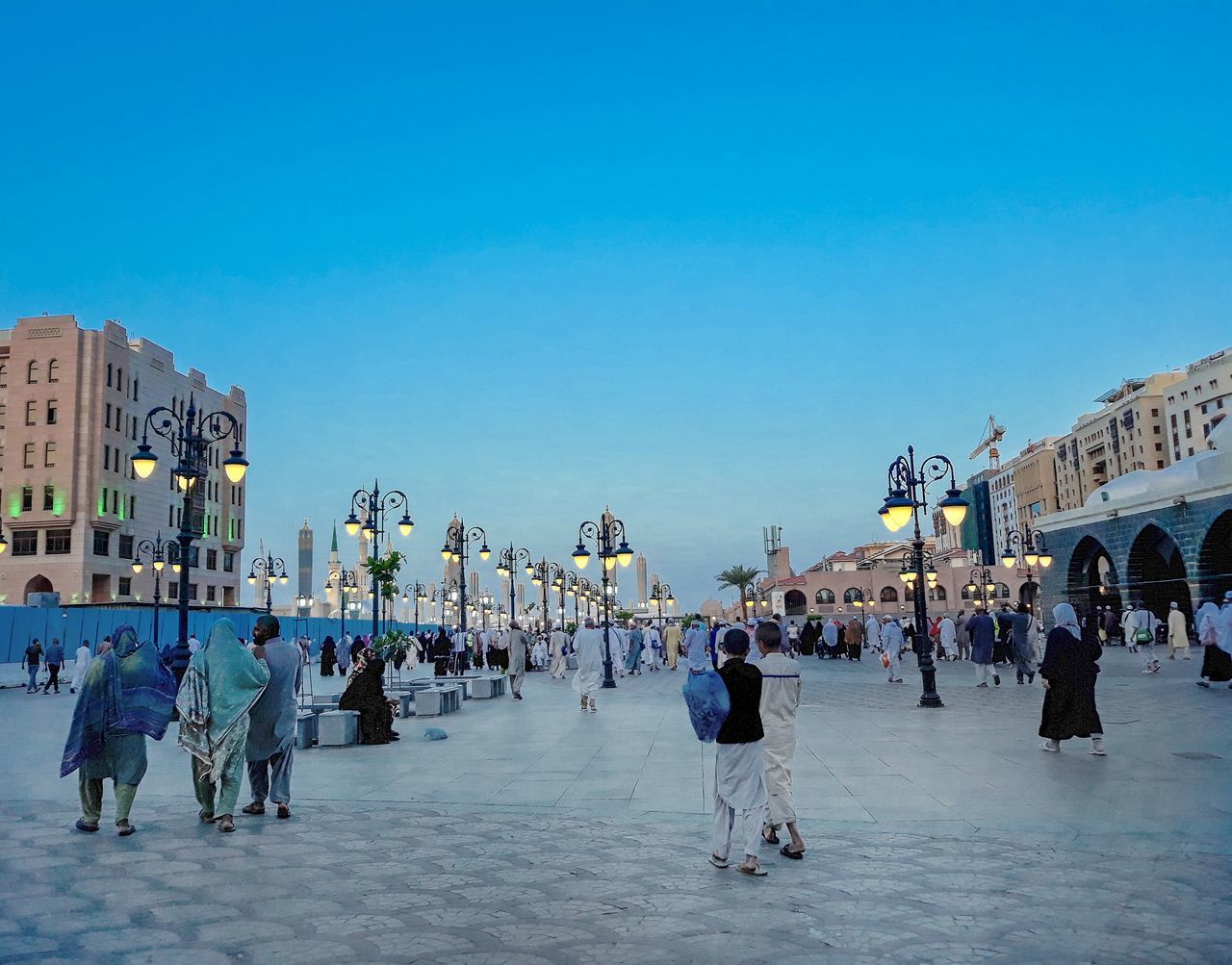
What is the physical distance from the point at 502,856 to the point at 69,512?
184 ft

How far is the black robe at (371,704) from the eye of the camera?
1307 centimetres

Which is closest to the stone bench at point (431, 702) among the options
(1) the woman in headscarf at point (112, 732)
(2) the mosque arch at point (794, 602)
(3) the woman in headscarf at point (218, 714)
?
(3) the woman in headscarf at point (218, 714)

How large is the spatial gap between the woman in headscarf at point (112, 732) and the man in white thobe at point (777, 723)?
4592mm

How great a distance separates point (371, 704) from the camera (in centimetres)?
1313

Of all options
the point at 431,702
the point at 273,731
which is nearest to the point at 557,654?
the point at 431,702

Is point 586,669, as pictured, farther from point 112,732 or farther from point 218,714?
point 112,732

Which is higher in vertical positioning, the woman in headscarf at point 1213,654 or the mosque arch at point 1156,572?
the mosque arch at point 1156,572

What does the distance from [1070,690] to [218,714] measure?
858 centimetres

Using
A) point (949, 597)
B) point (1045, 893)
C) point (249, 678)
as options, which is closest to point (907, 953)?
point (1045, 893)

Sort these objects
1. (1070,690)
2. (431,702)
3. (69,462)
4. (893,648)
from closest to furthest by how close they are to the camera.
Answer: (1070,690)
(431,702)
(893,648)
(69,462)

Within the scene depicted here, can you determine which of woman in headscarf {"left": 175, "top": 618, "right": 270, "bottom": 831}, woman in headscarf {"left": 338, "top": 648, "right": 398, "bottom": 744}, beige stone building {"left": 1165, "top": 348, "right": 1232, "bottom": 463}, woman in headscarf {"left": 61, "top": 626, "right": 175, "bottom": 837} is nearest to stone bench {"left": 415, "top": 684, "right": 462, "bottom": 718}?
woman in headscarf {"left": 338, "top": 648, "right": 398, "bottom": 744}

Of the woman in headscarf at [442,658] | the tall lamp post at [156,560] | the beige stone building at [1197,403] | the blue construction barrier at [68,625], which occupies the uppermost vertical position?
the beige stone building at [1197,403]

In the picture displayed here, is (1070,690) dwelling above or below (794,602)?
below

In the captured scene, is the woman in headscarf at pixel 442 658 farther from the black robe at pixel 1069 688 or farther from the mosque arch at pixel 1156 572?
the mosque arch at pixel 1156 572
